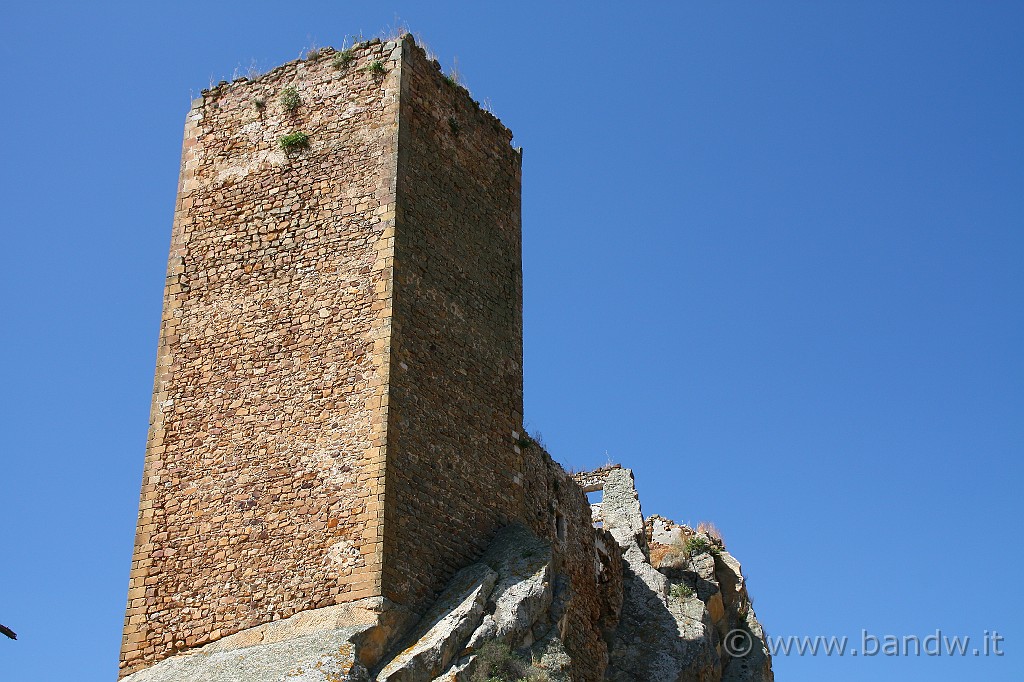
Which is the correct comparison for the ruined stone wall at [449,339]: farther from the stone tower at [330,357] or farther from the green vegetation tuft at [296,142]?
the green vegetation tuft at [296,142]

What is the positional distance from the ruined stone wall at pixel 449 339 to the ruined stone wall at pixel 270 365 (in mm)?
315

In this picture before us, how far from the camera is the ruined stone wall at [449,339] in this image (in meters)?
15.3

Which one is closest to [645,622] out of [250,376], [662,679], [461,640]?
[662,679]

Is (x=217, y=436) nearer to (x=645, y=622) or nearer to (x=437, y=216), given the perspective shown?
(x=437, y=216)

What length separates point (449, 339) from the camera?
55.0 feet

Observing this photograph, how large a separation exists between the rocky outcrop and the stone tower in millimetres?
287

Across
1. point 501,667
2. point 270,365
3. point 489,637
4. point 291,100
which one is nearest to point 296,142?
point 291,100

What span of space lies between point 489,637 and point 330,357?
12.6 ft

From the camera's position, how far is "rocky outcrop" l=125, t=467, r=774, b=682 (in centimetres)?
1384

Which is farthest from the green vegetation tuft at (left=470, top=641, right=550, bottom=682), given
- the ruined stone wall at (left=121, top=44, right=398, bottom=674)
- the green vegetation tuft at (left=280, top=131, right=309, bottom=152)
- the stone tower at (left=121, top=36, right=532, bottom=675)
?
the green vegetation tuft at (left=280, top=131, right=309, bottom=152)

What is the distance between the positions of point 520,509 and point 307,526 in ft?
10.7

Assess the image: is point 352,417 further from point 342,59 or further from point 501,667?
point 342,59

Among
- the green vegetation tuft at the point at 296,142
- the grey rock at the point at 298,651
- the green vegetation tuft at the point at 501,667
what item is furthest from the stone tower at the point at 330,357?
the green vegetation tuft at the point at 501,667

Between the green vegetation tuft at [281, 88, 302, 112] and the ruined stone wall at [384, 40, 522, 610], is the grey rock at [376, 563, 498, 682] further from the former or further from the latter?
the green vegetation tuft at [281, 88, 302, 112]
